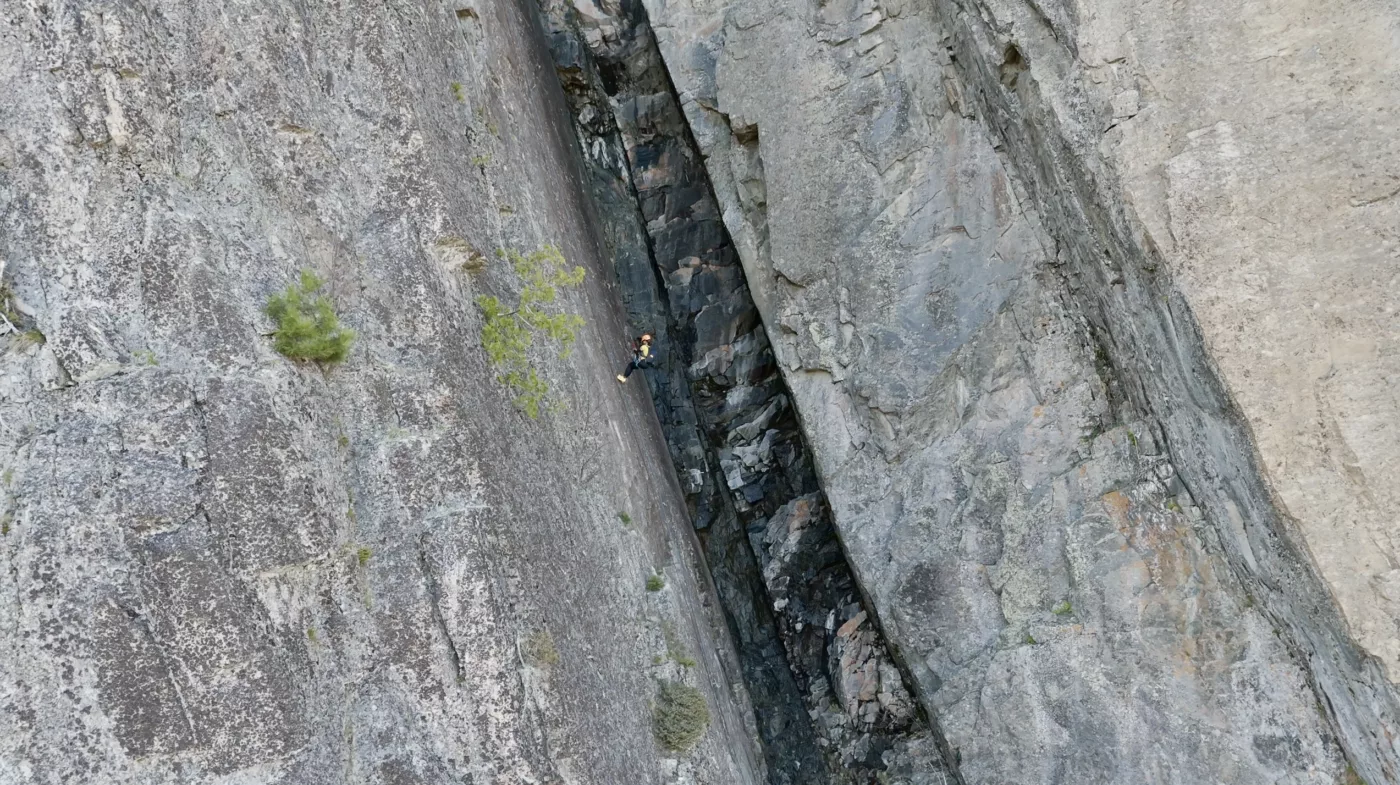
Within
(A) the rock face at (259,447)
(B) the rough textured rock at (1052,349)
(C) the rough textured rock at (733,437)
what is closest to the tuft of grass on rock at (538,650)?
(A) the rock face at (259,447)

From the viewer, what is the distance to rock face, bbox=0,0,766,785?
5270 millimetres

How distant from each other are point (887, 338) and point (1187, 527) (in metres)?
3.32

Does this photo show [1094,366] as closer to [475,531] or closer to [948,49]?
[948,49]

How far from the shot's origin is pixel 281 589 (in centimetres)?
566

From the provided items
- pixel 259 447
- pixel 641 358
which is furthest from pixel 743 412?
pixel 259 447

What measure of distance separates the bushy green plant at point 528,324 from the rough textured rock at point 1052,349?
3175 millimetres

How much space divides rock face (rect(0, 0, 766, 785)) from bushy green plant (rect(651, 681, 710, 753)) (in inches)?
18.6

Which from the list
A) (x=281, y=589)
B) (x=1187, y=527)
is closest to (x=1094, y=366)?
(x=1187, y=527)

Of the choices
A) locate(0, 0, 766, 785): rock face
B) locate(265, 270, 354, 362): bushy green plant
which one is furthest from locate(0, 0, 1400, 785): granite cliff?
locate(265, 270, 354, 362): bushy green plant

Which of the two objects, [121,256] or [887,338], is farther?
[887,338]

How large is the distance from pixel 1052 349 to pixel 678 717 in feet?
16.2

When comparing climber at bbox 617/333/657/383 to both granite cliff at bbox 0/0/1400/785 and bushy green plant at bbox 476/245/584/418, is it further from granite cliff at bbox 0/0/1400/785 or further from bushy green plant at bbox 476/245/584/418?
bushy green plant at bbox 476/245/584/418

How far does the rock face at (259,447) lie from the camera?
5.27m

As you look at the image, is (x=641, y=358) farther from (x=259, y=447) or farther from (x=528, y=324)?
(x=259, y=447)
